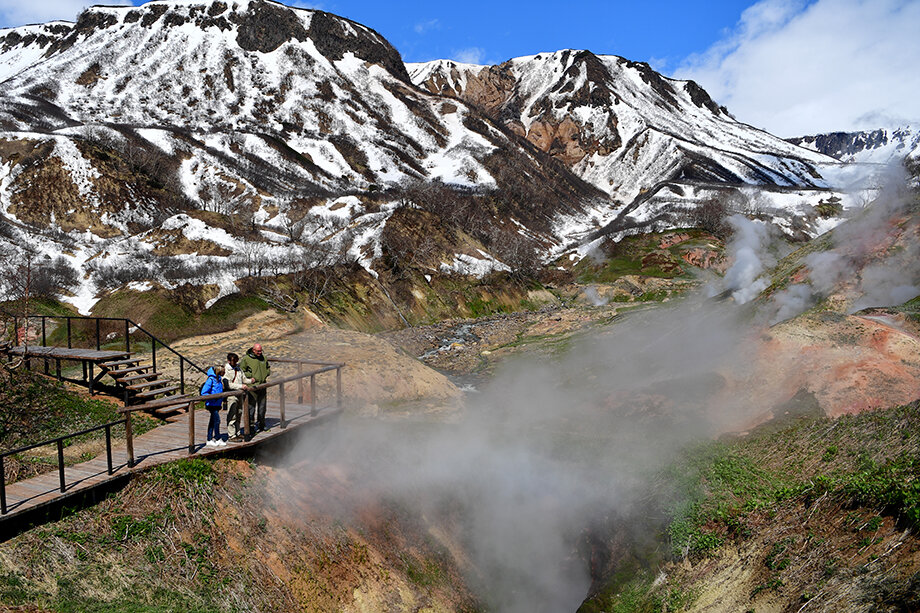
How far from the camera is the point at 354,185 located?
86562mm

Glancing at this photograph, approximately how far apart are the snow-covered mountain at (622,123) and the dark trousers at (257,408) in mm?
114662

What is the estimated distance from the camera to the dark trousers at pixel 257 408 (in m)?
10.9

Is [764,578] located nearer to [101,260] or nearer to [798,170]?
[101,260]

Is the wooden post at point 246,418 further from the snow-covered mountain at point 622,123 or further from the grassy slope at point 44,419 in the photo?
the snow-covered mountain at point 622,123

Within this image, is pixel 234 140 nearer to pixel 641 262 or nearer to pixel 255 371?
pixel 641 262

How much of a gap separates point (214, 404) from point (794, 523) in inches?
372

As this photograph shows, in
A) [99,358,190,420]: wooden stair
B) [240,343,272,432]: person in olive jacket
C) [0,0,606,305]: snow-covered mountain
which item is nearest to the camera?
[240,343,272,432]: person in olive jacket

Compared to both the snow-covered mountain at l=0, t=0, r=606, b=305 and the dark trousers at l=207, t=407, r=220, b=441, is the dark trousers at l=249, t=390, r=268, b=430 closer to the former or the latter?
the dark trousers at l=207, t=407, r=220, b=441

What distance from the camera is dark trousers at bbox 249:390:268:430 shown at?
1086 cm

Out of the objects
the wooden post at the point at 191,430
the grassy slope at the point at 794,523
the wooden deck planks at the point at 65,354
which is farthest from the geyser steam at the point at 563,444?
the wooden deck planks at the point at 65,354

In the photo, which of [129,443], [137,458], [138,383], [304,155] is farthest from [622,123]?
[129,443]

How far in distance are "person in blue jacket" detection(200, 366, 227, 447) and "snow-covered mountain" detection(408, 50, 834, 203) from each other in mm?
115559

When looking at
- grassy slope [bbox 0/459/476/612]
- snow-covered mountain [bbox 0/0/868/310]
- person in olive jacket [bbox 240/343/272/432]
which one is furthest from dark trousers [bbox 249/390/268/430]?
snow-covered mountain [bbox 0/0/868/310]

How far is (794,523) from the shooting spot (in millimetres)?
8547
